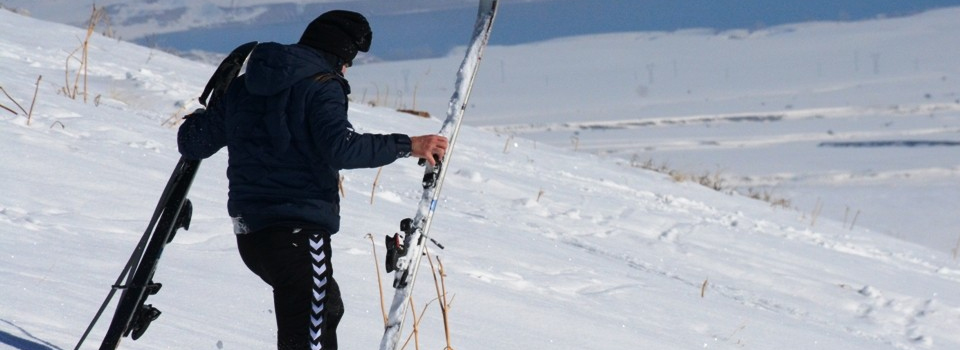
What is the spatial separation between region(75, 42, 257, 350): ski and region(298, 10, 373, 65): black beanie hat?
17 centimetres

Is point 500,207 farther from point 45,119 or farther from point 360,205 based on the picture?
point 45,119

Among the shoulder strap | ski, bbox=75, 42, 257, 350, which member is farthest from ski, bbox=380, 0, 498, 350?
ski, bbox=75, 42, 257, 350

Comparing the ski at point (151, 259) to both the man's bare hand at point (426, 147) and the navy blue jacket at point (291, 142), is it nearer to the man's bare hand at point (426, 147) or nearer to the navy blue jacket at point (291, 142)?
the navy blue jacket at point (291, 142)

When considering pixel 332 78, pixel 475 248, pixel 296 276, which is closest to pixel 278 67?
pixel 332 78

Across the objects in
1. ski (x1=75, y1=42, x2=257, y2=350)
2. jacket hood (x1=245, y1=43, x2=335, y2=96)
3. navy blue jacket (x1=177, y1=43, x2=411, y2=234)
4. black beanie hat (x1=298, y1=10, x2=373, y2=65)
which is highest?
black beanie hat (x1=298, y1=10, x2=373, y2=65)

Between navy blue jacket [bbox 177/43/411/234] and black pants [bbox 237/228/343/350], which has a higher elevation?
navy blue jacket [bbox 177/43/411/234]

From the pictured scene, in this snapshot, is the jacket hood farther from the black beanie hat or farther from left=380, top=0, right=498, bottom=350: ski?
left=380, top=0, right=498, bottom=350: ski

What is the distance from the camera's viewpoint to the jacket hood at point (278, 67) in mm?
2939

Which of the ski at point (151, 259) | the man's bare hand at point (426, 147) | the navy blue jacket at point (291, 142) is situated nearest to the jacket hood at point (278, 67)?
the navy blue jacket at point (291, 142)

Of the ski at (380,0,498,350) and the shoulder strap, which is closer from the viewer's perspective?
Result: the shoulder strap

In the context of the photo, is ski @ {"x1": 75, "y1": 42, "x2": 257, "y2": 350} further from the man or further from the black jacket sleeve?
the black jacket sleeve

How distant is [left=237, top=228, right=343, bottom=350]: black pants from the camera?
119 inches

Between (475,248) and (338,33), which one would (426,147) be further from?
(475,248)

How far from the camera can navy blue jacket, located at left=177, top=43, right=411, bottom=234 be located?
9.66 feet
